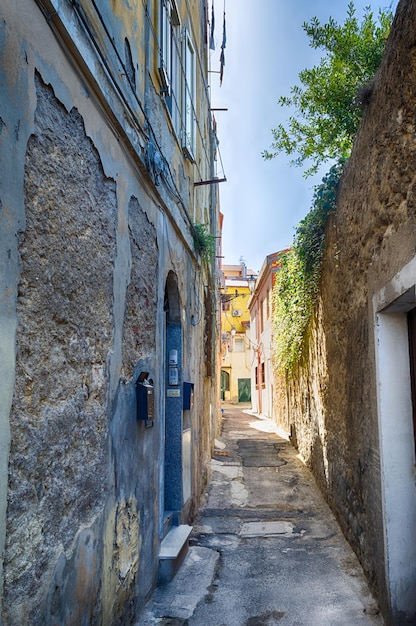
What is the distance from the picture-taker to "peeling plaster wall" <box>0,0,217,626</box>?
71.1 inches

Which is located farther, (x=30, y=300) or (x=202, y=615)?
(x=202, y=615)

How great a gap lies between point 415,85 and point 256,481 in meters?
6.53

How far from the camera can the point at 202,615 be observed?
3.71 m

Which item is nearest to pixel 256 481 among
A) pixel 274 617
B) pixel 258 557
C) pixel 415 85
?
pixel 258 557

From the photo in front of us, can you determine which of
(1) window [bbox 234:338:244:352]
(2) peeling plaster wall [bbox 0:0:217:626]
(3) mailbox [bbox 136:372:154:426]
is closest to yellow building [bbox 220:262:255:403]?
(1) window [bbox 234:338:244:352]

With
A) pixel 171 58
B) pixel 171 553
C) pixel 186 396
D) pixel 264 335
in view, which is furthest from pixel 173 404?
pixel 264 335

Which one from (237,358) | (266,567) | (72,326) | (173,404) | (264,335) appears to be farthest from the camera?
(237,358)

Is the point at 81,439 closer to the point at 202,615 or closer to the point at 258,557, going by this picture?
the point at 202,615

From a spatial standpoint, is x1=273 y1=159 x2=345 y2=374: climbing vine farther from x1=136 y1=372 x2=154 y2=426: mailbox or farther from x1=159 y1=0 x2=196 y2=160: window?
x1=136 y1=372 x2=154 y2=426: mailbox

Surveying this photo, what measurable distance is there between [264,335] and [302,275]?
39.0ft

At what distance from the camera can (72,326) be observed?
7.73 feet

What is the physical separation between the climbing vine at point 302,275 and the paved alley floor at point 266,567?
8.32 ft

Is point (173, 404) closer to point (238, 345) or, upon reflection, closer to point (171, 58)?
point (171, 58)

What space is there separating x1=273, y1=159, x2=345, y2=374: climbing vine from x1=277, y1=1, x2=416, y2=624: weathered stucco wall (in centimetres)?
31
